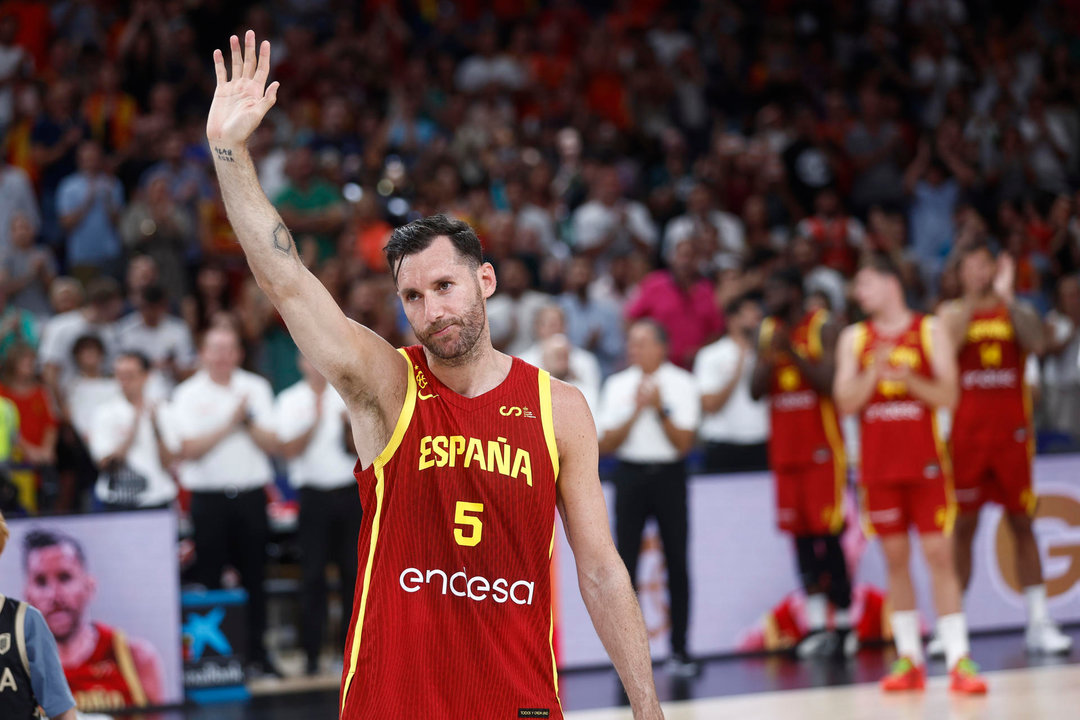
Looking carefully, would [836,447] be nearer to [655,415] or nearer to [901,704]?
[655,415]

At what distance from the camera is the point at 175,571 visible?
838cm

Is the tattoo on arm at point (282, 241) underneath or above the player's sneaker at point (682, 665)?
above

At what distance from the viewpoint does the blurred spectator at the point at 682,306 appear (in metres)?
10.9

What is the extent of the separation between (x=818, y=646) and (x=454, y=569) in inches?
255

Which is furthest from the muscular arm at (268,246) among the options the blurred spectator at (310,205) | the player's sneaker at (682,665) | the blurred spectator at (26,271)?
the blurred spectator at (310,205)

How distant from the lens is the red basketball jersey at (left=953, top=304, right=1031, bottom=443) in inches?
348

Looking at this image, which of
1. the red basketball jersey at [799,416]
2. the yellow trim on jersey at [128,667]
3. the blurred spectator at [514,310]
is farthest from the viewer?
the blurred spectator at [514,310]

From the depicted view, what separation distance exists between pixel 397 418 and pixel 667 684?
5.57m

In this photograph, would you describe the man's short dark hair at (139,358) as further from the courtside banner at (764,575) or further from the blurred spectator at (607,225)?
the blurred spectator at (607,225)

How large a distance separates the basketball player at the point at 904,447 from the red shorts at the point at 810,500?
127 centimetres

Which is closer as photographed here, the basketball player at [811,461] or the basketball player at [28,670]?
the basketball player at [28,670]

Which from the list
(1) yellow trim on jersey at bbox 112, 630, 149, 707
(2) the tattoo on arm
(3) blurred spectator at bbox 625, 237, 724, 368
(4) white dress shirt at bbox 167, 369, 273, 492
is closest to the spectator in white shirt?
(4) white dress shirt at bbox 167, 369, 273, 492

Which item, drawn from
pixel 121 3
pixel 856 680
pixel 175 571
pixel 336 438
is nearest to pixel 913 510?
pixel 856 680

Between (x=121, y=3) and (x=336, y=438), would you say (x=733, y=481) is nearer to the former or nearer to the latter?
(x=336, y=438)
